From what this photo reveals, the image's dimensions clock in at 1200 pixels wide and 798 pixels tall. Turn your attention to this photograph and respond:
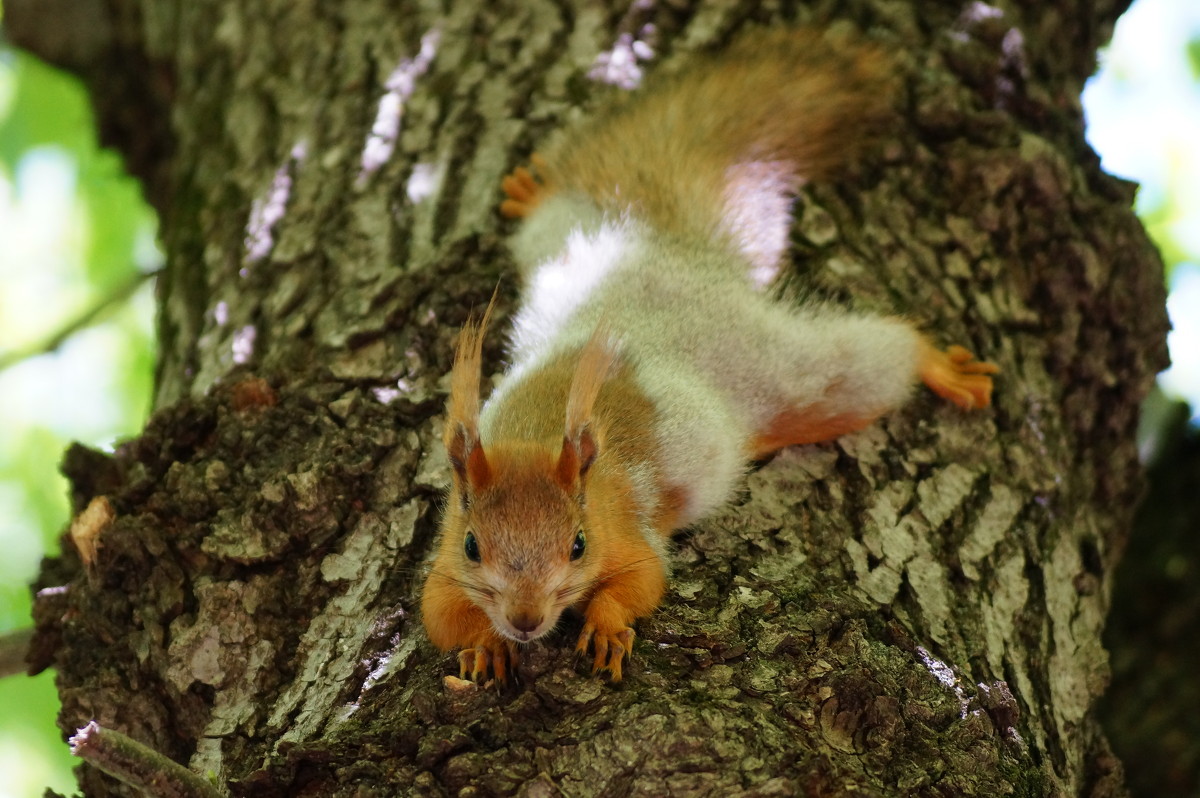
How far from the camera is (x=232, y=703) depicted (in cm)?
214

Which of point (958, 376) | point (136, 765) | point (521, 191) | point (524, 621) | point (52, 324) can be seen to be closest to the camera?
point (136, 765)

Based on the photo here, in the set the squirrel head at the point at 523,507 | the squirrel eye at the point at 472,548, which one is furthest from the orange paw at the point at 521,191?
the squirrel eye at the point at 472,548

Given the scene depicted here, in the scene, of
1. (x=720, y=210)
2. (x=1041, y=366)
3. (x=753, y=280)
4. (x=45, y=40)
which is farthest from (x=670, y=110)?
(x=45, y=40)

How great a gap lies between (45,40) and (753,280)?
291cm

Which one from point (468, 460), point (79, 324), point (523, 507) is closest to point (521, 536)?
point (523, 507)

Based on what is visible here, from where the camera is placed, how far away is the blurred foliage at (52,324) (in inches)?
181

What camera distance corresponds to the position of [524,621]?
7.19 ft

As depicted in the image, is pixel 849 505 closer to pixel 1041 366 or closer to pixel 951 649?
pixel 951 649

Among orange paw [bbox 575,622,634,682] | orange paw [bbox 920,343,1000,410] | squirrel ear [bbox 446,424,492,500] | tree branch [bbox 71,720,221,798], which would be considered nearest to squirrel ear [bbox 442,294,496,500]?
squirrel ear [bbox 446,424,492,500]

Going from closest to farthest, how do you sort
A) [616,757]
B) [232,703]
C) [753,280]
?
1. [616,757]
2. [232,703]
3. [753,280]

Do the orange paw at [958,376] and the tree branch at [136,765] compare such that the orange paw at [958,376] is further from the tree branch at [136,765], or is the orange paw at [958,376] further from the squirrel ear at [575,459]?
the tree branch at [136,765]

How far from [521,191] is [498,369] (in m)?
0.57

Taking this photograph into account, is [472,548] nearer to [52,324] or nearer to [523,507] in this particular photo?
[523,507]

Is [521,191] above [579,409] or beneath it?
→ above
